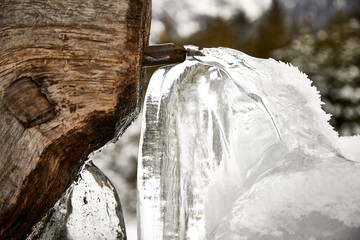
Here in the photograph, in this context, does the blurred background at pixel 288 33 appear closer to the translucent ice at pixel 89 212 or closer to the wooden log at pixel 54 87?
the translucent ice at pixel 89 212

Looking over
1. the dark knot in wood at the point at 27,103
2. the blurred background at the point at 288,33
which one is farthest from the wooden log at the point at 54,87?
the blurred background at the point at 288,33

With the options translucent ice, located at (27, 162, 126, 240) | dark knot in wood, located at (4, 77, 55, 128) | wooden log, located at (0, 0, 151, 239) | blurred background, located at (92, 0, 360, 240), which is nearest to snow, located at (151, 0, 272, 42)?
blurred background, located at (92, 0, 360, 240)

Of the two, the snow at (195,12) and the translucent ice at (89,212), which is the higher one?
the snow at (195,12)

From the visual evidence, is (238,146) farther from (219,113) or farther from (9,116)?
(9,116)

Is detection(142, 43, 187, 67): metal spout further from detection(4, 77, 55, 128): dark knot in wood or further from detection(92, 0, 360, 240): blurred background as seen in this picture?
detection(92, 0, 360, 240): blurred background

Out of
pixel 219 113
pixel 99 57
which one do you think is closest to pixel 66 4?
pixel 99 57
